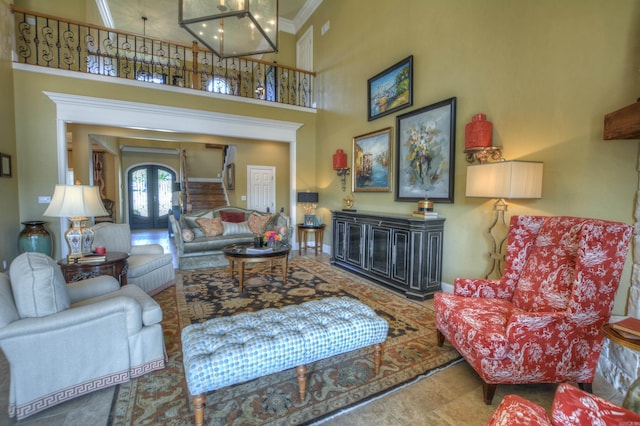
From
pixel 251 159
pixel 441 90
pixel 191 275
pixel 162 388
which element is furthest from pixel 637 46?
pixel 251 159

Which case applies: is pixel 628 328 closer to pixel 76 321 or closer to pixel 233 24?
pixel 76 321

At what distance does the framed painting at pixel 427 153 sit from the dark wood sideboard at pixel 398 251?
16.3 inches

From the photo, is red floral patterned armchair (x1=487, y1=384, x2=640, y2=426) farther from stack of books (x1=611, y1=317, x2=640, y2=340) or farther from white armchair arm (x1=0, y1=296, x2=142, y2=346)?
white armchair arm (x1=0, y1=296, x2=142, y2=346)

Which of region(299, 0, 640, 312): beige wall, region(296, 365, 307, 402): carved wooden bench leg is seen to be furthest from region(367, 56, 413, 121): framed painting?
region(296, 365, 307, 402): carved wooden bench leg

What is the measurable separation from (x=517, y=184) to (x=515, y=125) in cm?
81

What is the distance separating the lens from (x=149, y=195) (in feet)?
38.2

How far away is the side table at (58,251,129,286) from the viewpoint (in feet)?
8.83

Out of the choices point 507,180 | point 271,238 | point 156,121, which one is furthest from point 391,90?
point 156,121

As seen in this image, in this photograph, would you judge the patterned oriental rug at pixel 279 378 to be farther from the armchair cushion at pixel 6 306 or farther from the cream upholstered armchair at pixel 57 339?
the armchair cushion at pixel 6 306

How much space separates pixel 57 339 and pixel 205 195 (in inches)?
327

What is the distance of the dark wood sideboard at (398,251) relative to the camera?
11.7 feet

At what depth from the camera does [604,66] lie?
7.39 feet

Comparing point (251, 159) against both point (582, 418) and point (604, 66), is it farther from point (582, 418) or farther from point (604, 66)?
point (582, 418)

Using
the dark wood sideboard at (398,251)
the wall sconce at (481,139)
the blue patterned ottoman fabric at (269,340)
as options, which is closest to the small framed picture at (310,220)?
the dark wood sideboard at (398,251)
